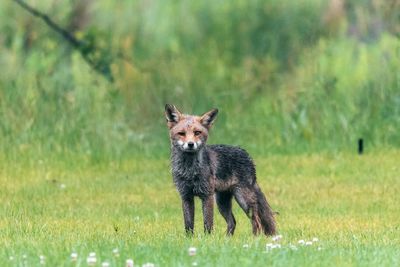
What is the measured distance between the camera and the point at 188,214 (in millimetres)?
9680

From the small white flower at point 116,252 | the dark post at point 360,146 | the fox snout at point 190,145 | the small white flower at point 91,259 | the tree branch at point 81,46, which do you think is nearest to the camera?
the small white flower at point 91,259

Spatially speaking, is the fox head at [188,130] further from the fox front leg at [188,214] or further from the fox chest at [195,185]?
the fox front leg at [188,214]

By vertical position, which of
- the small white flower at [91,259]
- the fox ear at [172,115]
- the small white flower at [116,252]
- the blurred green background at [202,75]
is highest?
the blurred green background at [202,75]

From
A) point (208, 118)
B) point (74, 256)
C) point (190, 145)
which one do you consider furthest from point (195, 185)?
point (74, 256)

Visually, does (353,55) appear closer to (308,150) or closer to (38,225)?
(308,150)

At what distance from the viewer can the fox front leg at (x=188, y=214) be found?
9656mm

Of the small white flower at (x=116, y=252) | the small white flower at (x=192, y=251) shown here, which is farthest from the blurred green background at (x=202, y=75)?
the small white flower at (x=192, y=251)

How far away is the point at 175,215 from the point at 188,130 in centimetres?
245

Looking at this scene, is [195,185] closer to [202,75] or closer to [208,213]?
[208,213]

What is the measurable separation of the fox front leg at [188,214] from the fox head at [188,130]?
52 centimetres

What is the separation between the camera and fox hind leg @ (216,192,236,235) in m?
10.2

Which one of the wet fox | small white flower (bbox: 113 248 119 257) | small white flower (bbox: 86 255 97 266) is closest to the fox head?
the wet fox

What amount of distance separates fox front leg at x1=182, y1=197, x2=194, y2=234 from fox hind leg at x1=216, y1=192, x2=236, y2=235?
1.76 feet

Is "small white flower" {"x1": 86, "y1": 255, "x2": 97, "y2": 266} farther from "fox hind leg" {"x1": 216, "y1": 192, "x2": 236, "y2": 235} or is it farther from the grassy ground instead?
"fox hind leg" {"x1": 216, "y1": 192, "x2": 236, "y2": 235}
